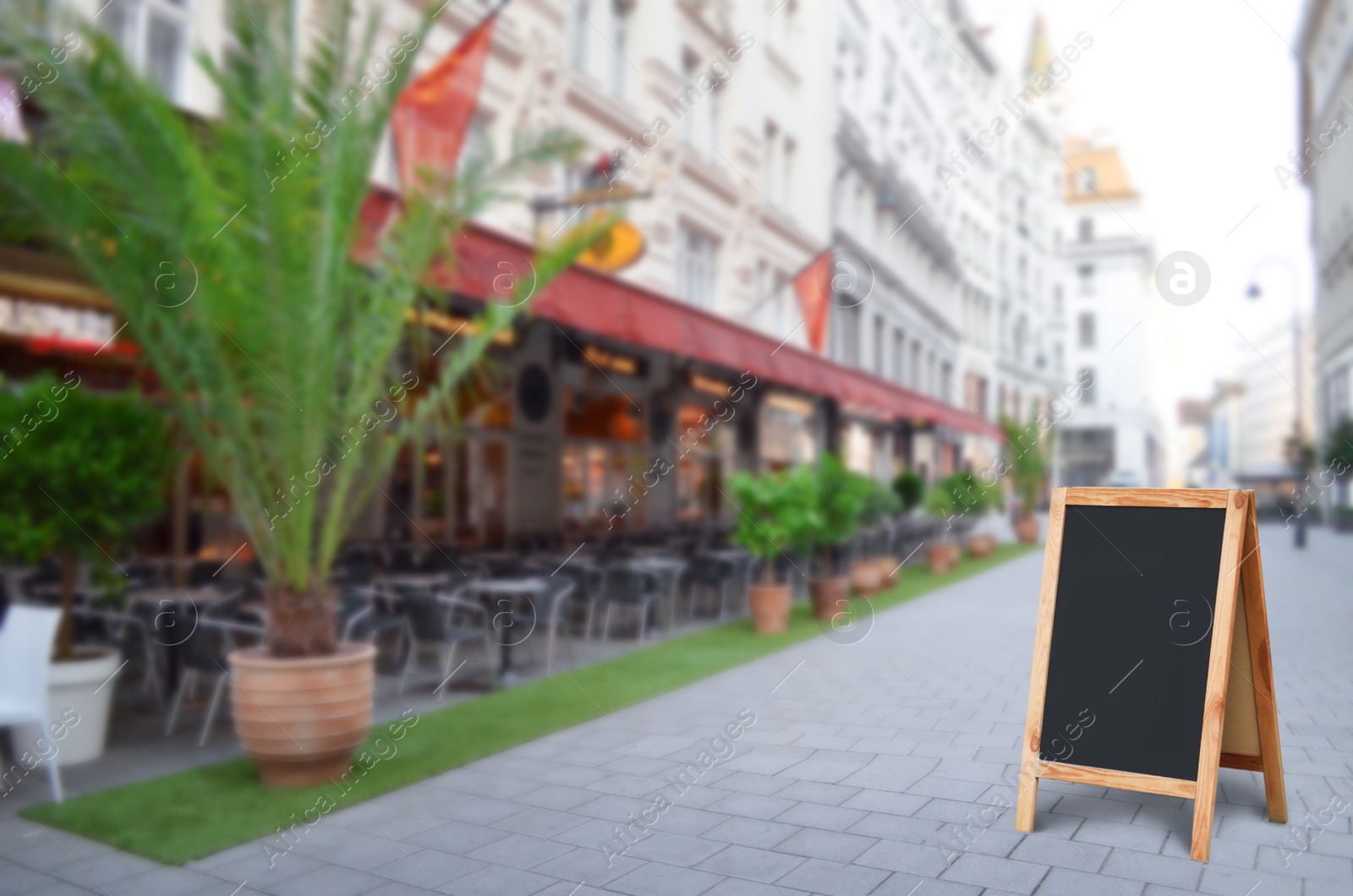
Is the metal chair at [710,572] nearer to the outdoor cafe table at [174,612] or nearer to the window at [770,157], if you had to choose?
the outdoor cafe table at [174,612]

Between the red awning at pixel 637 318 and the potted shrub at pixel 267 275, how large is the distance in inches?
64.0

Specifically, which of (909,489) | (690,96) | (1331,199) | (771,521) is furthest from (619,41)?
(1331,199)

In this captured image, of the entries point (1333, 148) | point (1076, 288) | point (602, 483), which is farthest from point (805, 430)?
point (1076, 288)

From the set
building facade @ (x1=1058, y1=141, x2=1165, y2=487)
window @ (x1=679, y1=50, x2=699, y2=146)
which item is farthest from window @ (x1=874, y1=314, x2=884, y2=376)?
building facade @ (x1=1058, y1=141, x2=1165, y2=487)

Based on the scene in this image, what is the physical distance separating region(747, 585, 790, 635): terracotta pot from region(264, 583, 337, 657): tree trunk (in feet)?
18.4

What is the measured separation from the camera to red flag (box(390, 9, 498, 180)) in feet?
28.6

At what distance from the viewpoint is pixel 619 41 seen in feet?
55.9

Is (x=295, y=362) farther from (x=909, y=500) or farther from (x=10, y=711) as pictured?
(x=909, y=500)

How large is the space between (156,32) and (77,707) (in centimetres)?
727

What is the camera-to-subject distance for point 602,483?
16.7 meters

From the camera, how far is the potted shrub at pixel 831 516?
1071 cm

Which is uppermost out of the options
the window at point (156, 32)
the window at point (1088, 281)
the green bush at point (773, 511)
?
the window at point (1088, 281)

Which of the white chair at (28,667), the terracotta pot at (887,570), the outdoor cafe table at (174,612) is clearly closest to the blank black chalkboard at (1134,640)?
the white chair at (28,667)

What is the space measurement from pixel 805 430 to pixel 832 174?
6601 millimetres
